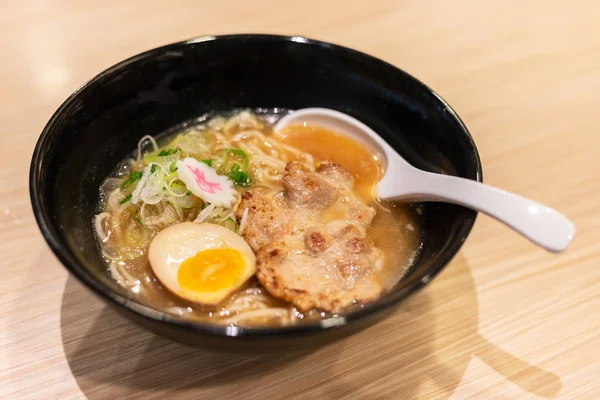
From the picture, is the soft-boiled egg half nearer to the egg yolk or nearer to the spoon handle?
the egg yolk

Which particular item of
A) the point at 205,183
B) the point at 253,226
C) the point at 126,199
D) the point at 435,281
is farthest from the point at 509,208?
the point at 126,199

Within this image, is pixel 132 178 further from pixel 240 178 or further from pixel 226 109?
pixel 226 109

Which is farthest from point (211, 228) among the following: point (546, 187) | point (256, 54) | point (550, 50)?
point (550, 50)

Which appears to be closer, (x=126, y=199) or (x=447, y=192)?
(x=447, y=192)

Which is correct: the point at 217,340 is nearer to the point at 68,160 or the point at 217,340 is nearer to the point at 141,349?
the point at 141,349

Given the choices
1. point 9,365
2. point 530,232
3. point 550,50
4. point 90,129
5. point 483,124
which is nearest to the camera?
point 530,232
